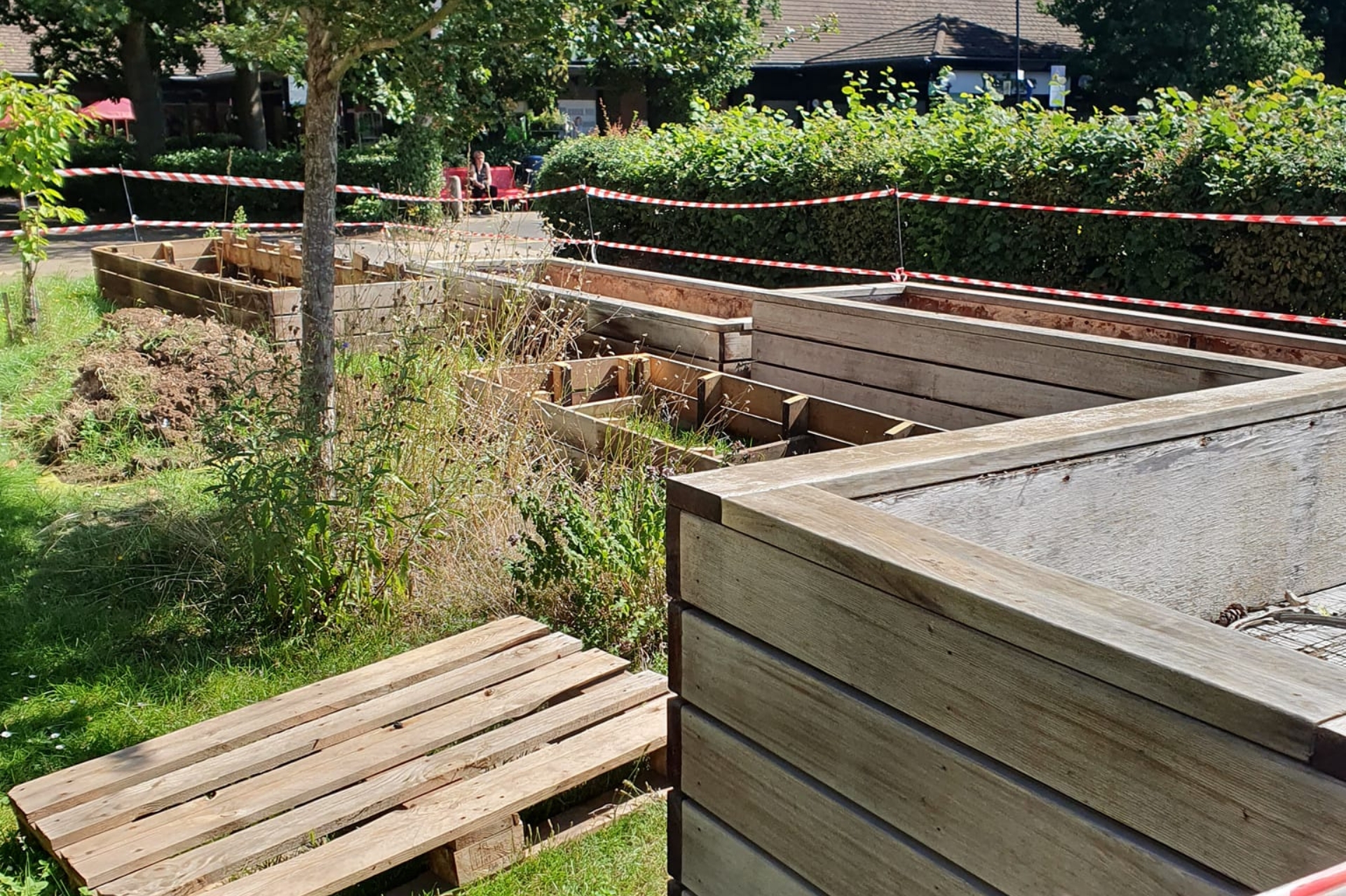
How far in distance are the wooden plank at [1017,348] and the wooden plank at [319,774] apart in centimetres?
230

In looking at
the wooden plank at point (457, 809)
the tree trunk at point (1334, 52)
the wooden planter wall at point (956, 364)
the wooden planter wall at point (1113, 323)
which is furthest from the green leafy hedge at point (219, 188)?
the tree trunk at point (1334, 52)

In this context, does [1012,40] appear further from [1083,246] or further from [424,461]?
[424,461]

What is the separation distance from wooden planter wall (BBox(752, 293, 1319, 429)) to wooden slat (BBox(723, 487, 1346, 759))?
278 cm

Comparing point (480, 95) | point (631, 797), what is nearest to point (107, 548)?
point (480, 95)

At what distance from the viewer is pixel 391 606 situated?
4801 millimetres

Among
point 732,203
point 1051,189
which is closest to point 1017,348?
point 1051,189

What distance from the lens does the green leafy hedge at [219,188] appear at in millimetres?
25984

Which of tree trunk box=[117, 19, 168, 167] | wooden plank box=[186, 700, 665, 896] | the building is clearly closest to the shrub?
wooden plank box=[186, 700, 665, 896]

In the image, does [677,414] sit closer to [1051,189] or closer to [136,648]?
[136,648]

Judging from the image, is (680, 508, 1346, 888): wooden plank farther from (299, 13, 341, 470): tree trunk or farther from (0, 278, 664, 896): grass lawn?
(299, 13, 341, 470): tree trunk

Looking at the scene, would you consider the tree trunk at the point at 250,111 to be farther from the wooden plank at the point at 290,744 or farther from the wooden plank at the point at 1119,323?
the wooden plank at the point at 290,744

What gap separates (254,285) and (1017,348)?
6943 mm

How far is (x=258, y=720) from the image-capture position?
12.1 ft

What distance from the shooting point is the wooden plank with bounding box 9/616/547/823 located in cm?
335
